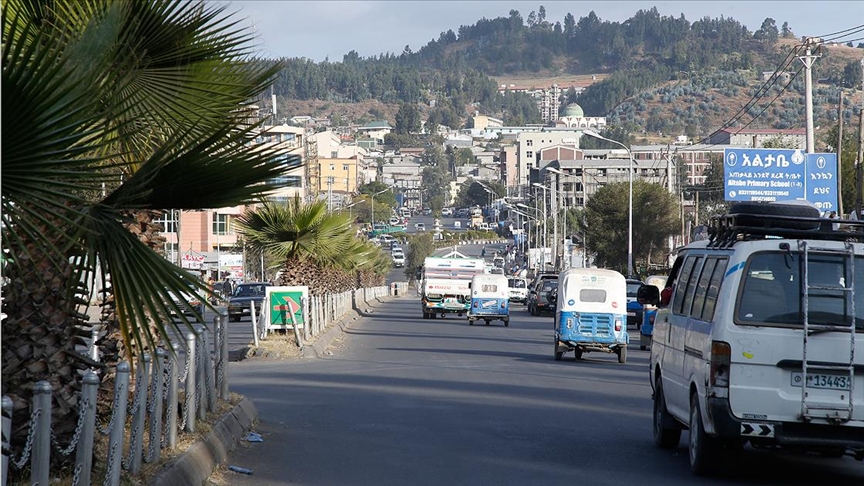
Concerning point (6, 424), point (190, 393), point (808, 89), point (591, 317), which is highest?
point (808, 89)

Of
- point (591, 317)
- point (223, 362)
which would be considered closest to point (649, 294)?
point (223, 362)

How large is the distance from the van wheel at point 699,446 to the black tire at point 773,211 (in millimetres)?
1684

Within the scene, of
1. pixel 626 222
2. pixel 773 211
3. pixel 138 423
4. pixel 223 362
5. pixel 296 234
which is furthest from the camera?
pixel 626 222

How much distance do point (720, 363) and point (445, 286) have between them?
4142 cm

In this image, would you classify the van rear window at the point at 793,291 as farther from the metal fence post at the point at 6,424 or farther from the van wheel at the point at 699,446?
the metal fence post at the point at 6,424

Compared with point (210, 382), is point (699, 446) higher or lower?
lower

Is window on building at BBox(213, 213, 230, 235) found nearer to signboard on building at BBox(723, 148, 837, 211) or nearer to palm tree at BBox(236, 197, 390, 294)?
palm tree at BBox(236, 197, 390, 294)

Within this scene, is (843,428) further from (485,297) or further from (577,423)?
(485,297)

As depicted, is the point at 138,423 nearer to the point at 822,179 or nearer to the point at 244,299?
the point at 822,179

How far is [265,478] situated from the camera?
10.6 metres

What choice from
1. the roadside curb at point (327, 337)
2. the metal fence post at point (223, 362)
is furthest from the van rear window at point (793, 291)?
the roadside curb at point (327, 337)

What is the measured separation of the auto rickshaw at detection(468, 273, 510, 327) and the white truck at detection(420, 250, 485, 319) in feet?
20.0

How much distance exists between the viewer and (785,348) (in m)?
9.80

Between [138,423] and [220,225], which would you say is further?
[220,225]
